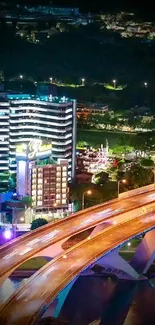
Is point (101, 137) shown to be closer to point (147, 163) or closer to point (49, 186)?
point (147, 163)

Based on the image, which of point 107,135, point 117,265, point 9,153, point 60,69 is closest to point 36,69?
point 60,69

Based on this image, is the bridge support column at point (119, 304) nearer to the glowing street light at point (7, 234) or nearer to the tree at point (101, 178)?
the glowing street light at point (7, 234)

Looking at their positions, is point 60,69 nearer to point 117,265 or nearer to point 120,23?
point 120,23

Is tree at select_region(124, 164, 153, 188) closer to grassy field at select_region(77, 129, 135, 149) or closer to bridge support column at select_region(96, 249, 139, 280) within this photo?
grassy field at select_region(77, 129, 135, 149)

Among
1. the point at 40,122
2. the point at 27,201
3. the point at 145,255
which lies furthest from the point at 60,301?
the point at 40,122

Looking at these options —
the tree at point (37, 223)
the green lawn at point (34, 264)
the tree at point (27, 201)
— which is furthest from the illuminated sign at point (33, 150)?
the green lawn at point (34, 264)
